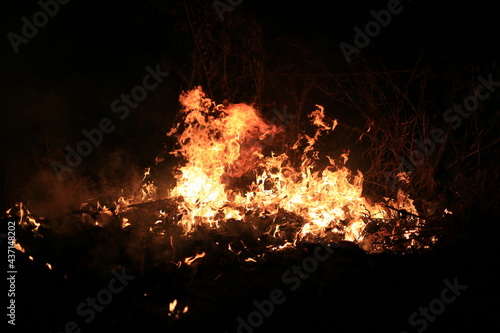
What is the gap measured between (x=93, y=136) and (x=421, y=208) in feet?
20.5

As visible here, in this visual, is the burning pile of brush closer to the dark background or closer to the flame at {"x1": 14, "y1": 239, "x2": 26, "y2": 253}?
the flame at {"x1": 14, "y1": 239, "x2": 26, "y2": 253}

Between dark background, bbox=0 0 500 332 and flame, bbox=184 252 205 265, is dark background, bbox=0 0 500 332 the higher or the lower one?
the higher one

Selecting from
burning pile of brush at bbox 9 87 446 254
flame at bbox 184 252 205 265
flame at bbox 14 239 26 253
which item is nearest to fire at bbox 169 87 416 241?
burning pile of brush at bbox 9 87 446 254

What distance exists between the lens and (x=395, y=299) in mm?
4246

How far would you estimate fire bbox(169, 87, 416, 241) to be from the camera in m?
5.98

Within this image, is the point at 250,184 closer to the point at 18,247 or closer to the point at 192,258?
the point at 192,258

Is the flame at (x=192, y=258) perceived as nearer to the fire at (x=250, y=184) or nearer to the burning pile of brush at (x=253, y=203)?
the burning pile of brush at (x=253, y=203)

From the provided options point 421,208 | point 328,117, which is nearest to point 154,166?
point 328,117

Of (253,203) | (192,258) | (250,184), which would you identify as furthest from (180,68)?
(192,258)

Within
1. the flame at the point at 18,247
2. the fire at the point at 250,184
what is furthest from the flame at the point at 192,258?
the flame at the point at 18,247

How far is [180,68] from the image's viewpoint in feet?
28.6

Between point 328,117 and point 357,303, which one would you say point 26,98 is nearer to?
point 328,117

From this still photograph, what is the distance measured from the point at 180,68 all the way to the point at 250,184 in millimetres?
3375

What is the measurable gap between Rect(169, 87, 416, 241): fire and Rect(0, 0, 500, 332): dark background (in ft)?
3.23
